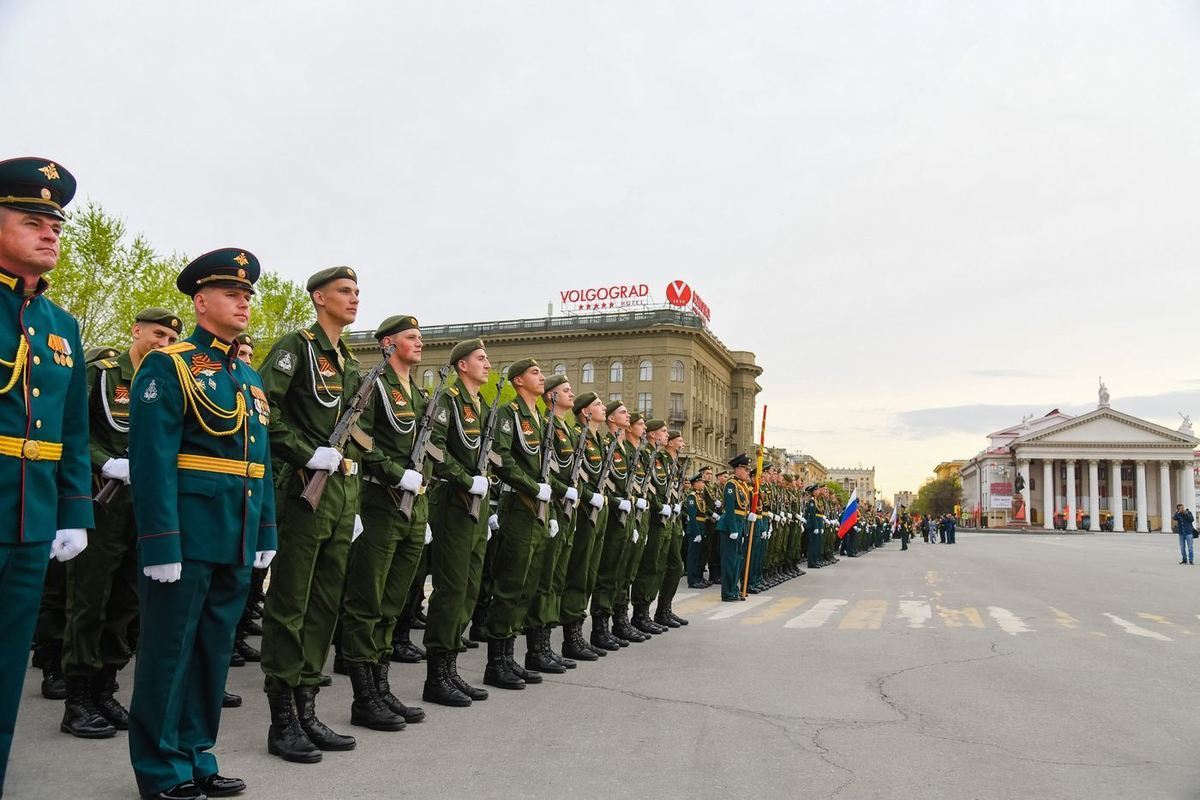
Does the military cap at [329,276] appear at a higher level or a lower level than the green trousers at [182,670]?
higher

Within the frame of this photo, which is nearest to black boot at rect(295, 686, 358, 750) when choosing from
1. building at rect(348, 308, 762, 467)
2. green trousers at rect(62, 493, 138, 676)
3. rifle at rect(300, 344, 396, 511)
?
rifle at rect(300, 344, 396, 511)

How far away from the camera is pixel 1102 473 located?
426 feet

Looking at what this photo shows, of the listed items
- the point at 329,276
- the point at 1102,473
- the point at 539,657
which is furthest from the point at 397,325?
the point at 1102,473

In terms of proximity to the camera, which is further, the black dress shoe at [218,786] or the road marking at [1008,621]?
the road marking at [1008,621]

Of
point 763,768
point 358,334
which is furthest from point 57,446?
point 358,334

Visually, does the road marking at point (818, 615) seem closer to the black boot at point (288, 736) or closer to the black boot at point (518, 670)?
the black boot at point (518, 670)

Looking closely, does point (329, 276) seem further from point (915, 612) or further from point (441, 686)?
point (915, 612)

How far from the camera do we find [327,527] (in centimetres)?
502

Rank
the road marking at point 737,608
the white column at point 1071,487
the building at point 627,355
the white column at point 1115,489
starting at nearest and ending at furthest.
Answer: the road marking at point 737,608 < the building at point 627,355 < the white column at point 1071,487 < the white column at point 1115,489

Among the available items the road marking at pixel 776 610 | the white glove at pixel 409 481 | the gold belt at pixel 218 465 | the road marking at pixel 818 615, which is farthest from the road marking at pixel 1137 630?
the gold belt at pixel 218 465

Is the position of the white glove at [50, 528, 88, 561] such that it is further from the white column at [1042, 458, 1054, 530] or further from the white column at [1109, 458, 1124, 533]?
the white column at [1109, 458, 1124, 533]

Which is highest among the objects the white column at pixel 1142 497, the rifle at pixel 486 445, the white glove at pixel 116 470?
the white column at pixel 1142 497

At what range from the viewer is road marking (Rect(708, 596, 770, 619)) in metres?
12.4

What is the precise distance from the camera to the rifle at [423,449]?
5680 mm
